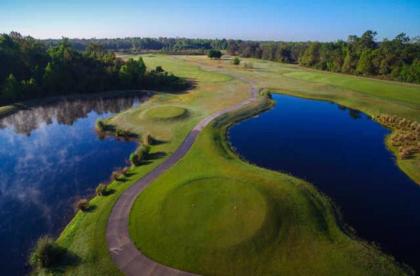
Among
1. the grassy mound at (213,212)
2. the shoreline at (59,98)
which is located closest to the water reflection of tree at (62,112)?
the shoreline at (59,98)

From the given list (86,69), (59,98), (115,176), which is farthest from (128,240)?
(86,69)

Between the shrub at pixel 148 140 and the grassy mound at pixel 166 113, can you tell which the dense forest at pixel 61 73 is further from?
the shrub at pixel 148 140

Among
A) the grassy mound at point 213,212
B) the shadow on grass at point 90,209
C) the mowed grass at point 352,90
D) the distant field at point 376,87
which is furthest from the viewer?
the distant field at point 376,87

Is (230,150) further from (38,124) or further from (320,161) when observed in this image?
(38,124)

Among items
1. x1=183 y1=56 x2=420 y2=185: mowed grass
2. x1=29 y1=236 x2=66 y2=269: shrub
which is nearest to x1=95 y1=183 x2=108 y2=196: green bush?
x1=29 y1=236 x2=66 y2=269: shrub

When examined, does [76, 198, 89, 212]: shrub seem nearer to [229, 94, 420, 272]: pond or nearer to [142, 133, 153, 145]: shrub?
[142, 133, 153, 145]: shrub
